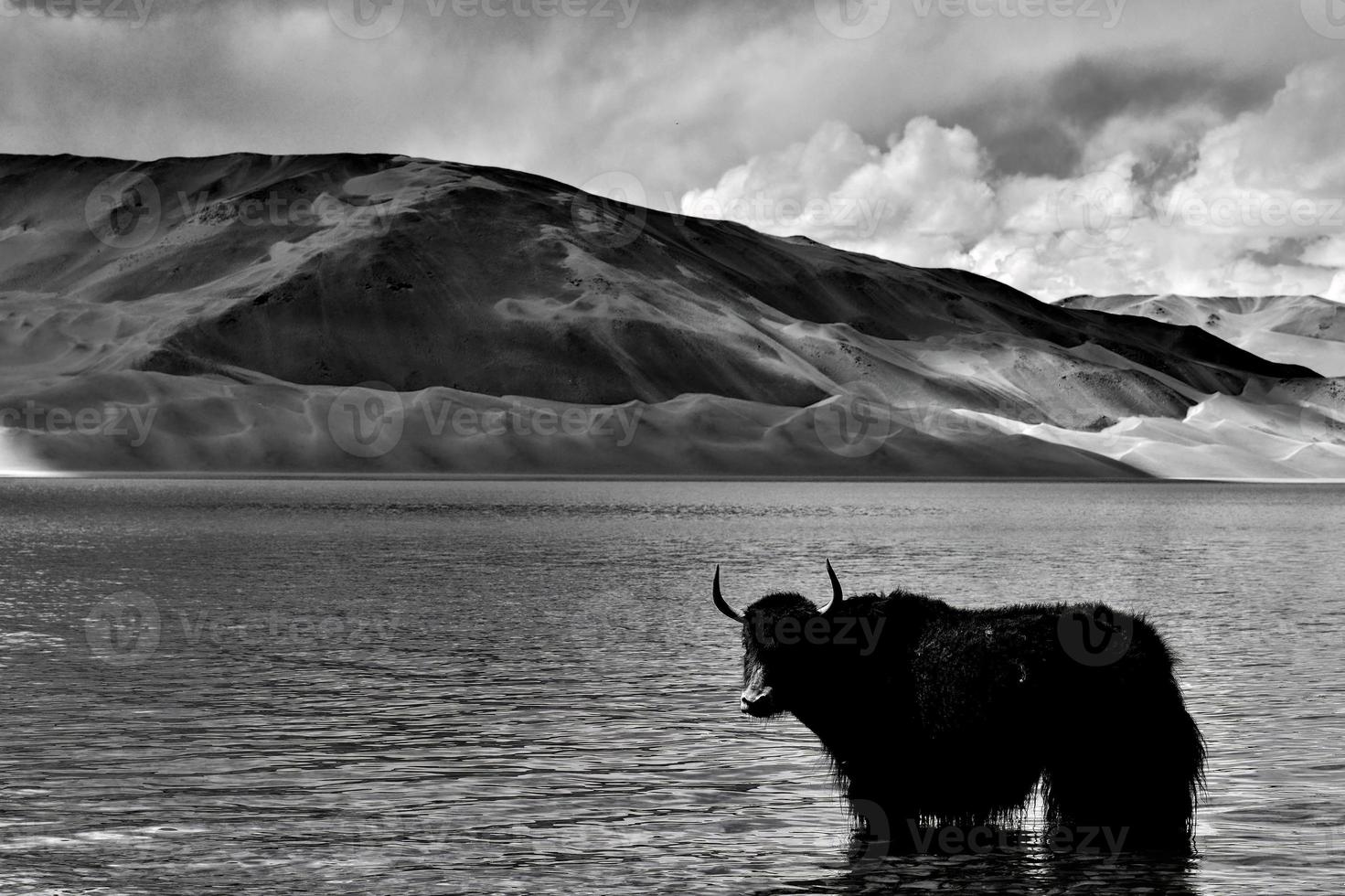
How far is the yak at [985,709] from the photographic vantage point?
11.5 m

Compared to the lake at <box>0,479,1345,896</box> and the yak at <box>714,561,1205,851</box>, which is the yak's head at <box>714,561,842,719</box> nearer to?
the yak at <box>714,561,1205,851</box>

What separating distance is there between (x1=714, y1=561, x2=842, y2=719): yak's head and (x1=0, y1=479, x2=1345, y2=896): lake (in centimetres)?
127

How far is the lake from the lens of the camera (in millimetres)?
12180

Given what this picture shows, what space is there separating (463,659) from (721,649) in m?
4.35

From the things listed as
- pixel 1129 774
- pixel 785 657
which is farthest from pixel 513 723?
pixel 1129 774

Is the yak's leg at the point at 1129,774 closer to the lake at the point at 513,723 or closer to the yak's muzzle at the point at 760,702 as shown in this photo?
the lake at the point at 513,723

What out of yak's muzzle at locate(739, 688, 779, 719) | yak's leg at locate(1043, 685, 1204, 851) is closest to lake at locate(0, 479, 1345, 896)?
yak's leg at locate(1043, 685, 1204, 851)

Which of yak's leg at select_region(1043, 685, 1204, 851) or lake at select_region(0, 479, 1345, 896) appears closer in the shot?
yak's leg at select_region(1043, 685, 1204, 851)

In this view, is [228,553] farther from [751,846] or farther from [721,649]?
[751,846]

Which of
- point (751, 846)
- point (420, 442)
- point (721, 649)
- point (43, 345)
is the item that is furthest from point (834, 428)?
point (751, 846)

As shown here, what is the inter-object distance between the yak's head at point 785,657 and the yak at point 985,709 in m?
0.01

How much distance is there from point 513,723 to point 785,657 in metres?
7.11

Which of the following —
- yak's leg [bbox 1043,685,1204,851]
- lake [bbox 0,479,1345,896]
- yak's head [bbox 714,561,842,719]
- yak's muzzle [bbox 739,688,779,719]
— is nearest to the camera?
yak's leg [bbox 1043,685,1204,851]

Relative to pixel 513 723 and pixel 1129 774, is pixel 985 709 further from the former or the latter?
pixel 513 723
